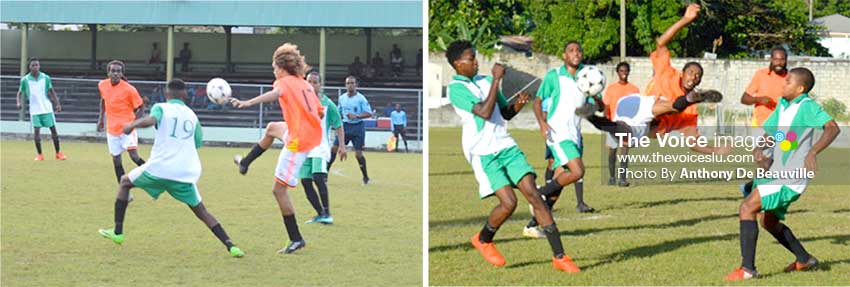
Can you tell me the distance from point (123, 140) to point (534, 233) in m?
5.93

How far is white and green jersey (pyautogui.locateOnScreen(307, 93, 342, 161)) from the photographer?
1251 centimetres

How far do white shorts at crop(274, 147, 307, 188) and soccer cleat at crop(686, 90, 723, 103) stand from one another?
→ 3.21 metres

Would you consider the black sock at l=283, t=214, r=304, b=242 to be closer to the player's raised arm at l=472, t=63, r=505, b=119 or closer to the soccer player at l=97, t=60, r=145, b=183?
the player's raised arm at l=472, t=63, r=505, b=119

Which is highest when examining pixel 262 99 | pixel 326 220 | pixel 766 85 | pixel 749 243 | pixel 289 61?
pixel 289 61

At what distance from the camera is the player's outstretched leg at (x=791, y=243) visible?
8.74m

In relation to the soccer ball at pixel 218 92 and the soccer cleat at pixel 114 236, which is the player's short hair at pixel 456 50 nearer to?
the soccer ball at pixel 218 92

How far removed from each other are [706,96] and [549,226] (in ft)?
5.85

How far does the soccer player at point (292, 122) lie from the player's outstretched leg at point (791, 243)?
12.2 ft

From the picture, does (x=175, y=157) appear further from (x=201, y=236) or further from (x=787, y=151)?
(x=787, y=151)

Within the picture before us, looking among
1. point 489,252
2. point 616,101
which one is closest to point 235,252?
point 489,252

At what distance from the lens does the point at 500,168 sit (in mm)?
8805

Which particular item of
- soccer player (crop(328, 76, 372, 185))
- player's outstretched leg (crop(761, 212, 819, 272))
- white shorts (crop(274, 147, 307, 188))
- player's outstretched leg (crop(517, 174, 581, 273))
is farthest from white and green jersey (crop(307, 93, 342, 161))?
player's outstretched leg (crop(761, 212, 819, 272))

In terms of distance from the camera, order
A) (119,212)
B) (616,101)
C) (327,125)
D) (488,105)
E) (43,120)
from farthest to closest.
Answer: (43,120)
(616,101)
(327,125)
(119,212)
(488,105)

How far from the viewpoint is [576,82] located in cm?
942
